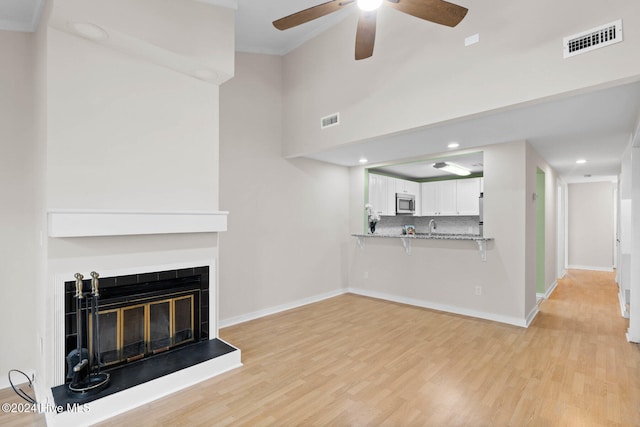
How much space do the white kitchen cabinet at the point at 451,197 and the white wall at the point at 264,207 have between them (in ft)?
9.03

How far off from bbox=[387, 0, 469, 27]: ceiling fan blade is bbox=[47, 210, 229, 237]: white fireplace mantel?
7.63 feet

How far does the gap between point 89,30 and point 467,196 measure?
248 inches

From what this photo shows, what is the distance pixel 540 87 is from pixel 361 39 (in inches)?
55.8

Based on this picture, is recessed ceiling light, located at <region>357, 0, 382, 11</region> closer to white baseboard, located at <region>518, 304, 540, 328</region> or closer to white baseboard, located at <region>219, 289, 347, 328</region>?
white baseboard, located at <region>219, 289, 347, 328</region>

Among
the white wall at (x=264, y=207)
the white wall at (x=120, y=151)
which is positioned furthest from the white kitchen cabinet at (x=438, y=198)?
the white wall at (x=120, y=151)

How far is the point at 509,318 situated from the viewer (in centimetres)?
418

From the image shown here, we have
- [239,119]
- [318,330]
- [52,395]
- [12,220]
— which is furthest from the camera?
[239,119]

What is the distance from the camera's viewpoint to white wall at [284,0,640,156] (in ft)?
7.52

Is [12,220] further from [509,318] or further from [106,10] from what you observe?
[509,318]

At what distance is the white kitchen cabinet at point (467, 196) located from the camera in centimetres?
635

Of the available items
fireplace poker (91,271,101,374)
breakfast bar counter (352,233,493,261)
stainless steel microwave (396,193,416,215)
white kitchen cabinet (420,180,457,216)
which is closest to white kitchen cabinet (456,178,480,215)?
white kitchen cabinet (420,180,457,216)

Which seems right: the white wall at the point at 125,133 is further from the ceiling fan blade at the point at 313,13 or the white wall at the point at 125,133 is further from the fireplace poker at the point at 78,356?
the ceiling fan blade at the point at 313,13

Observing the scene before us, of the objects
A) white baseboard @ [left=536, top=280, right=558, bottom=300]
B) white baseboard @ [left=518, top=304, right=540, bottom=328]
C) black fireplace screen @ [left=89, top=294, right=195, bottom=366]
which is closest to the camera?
black fireplace screen @ [left=89, top=294, right=195, bottom=366]

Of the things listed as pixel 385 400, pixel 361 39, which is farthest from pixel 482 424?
pixel 361 39
